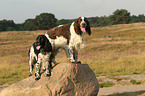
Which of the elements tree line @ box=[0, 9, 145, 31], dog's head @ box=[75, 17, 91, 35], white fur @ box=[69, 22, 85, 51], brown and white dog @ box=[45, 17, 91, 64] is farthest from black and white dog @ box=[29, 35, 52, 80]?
tree line @ box=[0, 9, 145, 31]

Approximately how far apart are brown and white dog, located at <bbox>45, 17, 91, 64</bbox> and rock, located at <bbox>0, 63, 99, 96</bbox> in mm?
672

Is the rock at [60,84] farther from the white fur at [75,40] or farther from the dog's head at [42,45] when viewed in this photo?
the dog's head at [42,45]

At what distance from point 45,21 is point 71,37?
76.9m

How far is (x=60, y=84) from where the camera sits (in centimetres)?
750

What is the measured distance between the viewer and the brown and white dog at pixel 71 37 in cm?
726

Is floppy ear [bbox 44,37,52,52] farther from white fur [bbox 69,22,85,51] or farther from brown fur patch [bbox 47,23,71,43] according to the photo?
white fur [bbox 69,22,85,51]

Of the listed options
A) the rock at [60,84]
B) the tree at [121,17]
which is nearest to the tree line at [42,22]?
the tree at [121,17]

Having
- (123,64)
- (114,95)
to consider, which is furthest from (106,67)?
(114,95)

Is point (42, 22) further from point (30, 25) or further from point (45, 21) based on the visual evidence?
point (30, 25)

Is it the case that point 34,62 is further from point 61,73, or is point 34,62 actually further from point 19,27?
point 19,27

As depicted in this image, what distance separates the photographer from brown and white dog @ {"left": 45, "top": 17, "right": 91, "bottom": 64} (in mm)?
7258

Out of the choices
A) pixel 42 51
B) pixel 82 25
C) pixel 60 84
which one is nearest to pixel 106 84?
pixel 60 84

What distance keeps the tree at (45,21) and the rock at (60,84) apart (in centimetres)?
7272

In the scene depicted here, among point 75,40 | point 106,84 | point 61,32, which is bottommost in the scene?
point 106,84
